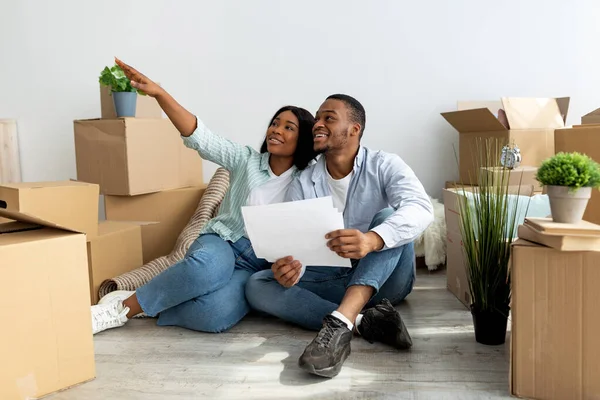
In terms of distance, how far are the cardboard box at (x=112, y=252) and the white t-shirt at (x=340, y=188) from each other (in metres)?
0.92

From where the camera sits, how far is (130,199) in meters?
2.92

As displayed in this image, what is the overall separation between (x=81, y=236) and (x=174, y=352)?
52cm

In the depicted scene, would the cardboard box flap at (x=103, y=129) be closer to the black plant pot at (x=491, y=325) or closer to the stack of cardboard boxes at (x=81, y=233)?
the stack of cardboard boxes at (x=81, y=233)

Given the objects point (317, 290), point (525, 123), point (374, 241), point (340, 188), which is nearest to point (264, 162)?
point (340, 188)

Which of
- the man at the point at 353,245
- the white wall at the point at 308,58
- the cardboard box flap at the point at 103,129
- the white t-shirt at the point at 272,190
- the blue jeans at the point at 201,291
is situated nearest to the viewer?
the man at the point at 353,245

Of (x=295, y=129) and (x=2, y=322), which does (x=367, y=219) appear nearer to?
(x=295, y=129)

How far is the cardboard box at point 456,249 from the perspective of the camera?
93.4 inches

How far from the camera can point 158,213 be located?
2965mm

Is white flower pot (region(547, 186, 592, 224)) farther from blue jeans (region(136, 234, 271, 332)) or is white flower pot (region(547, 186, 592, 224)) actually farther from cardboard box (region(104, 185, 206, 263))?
cardboard box (region(104, 185, 206, 263))

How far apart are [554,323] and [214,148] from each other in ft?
4.17

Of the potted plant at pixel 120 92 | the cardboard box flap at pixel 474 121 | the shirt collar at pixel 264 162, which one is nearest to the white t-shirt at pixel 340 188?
the shirt collar at pixel 264 162

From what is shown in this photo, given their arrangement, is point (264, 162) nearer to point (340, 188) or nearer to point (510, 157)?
point (340, 188)

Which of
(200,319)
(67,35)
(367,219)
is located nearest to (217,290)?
(200,319)

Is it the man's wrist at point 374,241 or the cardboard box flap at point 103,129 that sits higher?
the cardboard box flap at point 103,129
